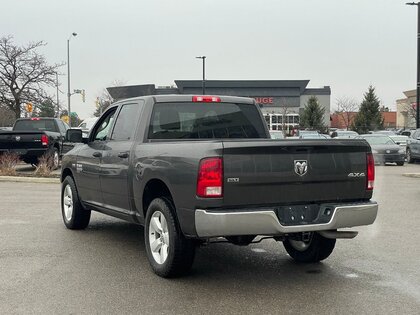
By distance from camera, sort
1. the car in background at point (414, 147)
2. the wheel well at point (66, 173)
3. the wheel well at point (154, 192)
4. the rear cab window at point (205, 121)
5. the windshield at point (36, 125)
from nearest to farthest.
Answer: the wheel well at point (154, 192)
the rear cab window at point (205, 121)
the wheel well at point (66, 173)
the windshield at point (36, 125)
the car in background at point (414, 147)

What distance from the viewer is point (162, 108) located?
20.0ft

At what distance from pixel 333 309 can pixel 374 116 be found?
57.9 metres

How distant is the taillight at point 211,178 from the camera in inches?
179

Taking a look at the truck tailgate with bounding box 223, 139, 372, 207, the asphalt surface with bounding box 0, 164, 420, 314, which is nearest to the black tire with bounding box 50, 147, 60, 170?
the asphalt surface with bounding box 0, 164, 420, 314

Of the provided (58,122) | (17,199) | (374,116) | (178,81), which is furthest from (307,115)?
(17,199)

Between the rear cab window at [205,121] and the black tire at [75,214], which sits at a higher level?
the rear cab window at [205,121]

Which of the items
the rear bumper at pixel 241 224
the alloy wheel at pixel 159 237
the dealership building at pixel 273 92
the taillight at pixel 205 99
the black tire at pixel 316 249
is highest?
the dealership building at pixel 273 92

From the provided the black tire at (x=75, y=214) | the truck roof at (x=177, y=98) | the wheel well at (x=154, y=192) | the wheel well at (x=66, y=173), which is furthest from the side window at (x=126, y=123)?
the wheel well at (x=66, y=173)

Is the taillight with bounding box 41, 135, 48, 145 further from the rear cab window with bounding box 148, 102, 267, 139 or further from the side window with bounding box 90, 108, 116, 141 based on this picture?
the rear cab window with bounding box 148, 102, 267, 139

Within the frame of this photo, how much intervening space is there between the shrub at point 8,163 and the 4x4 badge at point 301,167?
1242cm

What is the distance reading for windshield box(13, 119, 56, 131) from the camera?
18.2 meters

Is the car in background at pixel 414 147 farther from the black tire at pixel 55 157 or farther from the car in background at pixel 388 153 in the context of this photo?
the black tire at pixel 55 157

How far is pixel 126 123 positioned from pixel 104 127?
746 millimetres

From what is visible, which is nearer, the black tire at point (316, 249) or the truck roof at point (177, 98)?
the black tire at point (316, 249)
